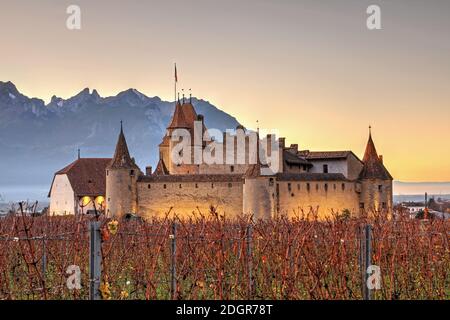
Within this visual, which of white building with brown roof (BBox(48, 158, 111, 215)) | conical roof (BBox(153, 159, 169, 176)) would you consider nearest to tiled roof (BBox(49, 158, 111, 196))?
white building with brown roof (BBox(48, 158, 111, 215))

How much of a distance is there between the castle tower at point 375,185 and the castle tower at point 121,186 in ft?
56.7

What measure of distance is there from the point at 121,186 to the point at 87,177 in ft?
41.4

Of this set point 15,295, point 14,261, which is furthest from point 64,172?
point 15,295

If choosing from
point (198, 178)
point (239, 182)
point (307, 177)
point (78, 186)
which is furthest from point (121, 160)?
point (307, 177)

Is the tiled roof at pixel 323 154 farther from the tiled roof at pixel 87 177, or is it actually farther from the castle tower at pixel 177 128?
the tiled roof at pixel 87 177

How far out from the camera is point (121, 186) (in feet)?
188

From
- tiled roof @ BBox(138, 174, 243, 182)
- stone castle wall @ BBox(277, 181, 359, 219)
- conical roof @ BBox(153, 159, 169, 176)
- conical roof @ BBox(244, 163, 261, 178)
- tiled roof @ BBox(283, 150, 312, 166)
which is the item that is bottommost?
stone castle wall @ BBox(277, 181, 359, 219)

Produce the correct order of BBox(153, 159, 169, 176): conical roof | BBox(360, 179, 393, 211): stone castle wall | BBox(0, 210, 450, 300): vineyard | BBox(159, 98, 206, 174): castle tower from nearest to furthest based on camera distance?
A: BBox(0, 210, 450, 300): vineyard, BBox(360, 179, 393, 211): stone castle wall, BBox(153, 159, 169, 176): conical roof, BBox(159, 98, 206, 174): castle tower

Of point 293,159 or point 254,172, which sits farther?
point 293,159

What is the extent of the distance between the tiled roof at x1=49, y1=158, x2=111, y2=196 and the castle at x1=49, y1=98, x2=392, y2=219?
0.28 feet

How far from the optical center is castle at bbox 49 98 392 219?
56188mm

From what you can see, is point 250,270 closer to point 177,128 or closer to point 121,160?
point 121,160

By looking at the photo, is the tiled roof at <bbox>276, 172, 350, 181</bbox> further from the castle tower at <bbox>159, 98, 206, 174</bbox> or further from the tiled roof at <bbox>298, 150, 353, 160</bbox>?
the castle tower at <bbox>159, 98, 206, 174</bbox>
